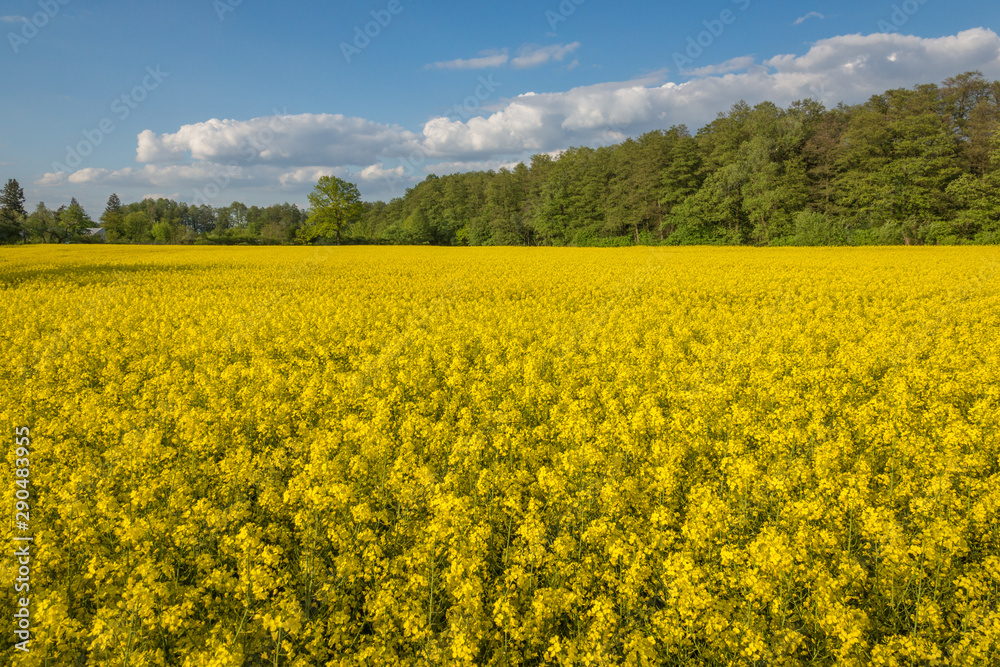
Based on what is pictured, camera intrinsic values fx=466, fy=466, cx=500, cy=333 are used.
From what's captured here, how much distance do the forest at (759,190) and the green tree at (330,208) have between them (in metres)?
1.57

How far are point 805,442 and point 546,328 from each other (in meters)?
7.19

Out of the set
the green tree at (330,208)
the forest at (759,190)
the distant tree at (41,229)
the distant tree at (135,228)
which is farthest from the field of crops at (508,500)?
the distant tree at (135,228)

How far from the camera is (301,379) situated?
830 centimetres

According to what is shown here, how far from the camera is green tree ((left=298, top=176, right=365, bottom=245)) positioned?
71.5 m

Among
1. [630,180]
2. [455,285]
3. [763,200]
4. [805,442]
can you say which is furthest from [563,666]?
[630,180]

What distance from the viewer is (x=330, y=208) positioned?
71625 mm

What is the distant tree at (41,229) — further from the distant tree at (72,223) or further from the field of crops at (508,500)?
the field of crops at (508,500)

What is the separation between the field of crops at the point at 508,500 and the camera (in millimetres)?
3371

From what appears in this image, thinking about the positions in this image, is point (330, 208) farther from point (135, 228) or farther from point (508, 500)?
point (508, 500)

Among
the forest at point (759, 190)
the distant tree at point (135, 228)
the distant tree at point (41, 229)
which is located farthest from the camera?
the distant tree at point (135, 228)

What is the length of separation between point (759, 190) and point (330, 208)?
198 feet

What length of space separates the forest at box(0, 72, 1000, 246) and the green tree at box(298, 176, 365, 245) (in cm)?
157

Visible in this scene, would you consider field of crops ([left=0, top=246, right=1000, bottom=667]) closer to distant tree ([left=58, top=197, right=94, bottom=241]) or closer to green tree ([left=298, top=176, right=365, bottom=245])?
green tree ([left=298, top=176, right=365, bottom=245])

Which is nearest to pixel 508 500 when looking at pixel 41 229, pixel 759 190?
pixel 759 190
